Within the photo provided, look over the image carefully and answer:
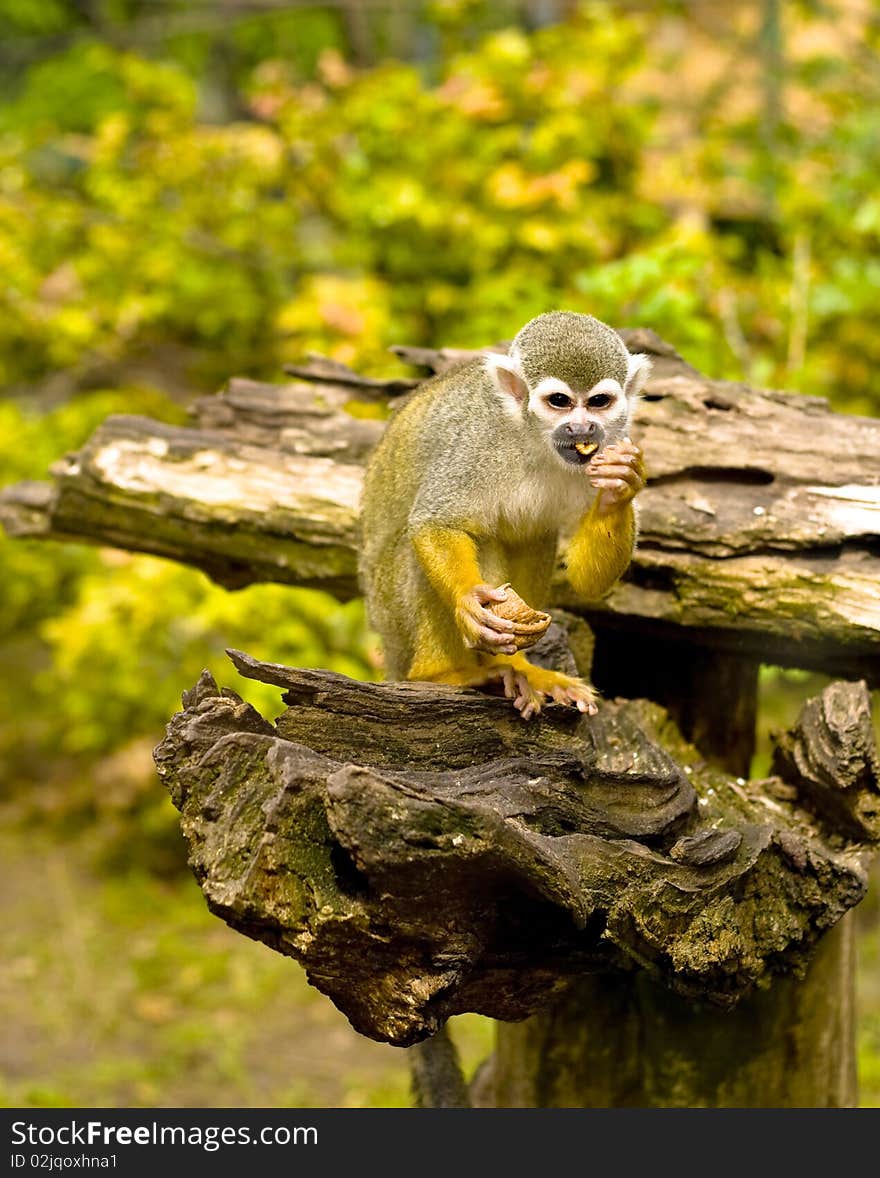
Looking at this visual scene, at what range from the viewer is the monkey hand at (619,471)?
265cm

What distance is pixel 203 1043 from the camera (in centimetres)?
498

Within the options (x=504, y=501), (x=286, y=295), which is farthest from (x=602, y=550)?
(x=286, y=295)

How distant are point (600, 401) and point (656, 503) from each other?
0.54 meters

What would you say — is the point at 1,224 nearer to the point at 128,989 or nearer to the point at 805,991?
the point at 128,989

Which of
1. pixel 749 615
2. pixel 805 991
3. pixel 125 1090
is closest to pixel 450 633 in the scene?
pixel 749 615

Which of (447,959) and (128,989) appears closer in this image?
(447,959)

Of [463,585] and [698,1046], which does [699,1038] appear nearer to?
[698,1046]

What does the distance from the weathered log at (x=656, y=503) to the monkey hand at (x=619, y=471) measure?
46cm

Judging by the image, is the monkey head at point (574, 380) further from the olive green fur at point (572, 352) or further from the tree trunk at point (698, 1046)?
the tree trunk at point (698, 1046)

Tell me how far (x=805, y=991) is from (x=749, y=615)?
36.7 inches

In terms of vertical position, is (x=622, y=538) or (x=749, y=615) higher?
(x=622, y=538)

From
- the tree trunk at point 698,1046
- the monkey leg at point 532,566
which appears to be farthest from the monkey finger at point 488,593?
the tree trunk at point 698,1046

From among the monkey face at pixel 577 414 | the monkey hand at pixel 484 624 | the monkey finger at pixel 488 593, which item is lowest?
the monkey hand at pixel 484 624

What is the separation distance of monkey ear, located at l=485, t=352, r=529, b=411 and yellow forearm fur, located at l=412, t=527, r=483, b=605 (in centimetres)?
32
